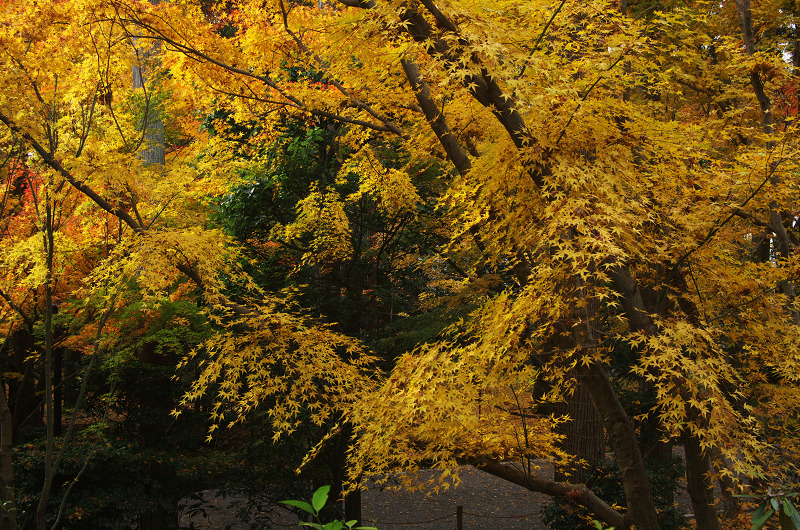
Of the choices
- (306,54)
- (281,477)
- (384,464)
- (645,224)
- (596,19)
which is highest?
(306,54)

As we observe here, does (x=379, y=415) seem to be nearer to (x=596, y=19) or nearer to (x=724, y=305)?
(x=596, y=19)

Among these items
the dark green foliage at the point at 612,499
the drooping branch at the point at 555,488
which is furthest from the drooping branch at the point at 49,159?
the dark green foliage at the point at 612,499

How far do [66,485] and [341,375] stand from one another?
15.0 feet

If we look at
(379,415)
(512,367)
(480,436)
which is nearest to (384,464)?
(379,415)

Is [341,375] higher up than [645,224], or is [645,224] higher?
[645,224]

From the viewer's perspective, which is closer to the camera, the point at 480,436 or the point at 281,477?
the point at 480,436

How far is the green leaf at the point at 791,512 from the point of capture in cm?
126

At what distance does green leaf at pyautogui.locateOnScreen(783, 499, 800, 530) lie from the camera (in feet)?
4.14

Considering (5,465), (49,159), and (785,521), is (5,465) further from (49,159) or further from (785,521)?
(785,521)

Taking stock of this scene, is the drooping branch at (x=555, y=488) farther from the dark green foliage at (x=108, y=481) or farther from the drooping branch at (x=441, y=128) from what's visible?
the dark green foliage at (x=108, y=481)

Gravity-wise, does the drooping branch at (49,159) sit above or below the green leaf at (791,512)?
above

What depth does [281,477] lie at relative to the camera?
27.7 ft

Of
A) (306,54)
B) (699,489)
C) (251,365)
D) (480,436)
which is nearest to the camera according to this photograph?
(480,436)

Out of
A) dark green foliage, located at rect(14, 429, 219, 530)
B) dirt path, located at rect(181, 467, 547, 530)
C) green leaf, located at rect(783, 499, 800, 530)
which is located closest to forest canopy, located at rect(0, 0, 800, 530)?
green leaf, located at rect(783, 499, 800, 530)
